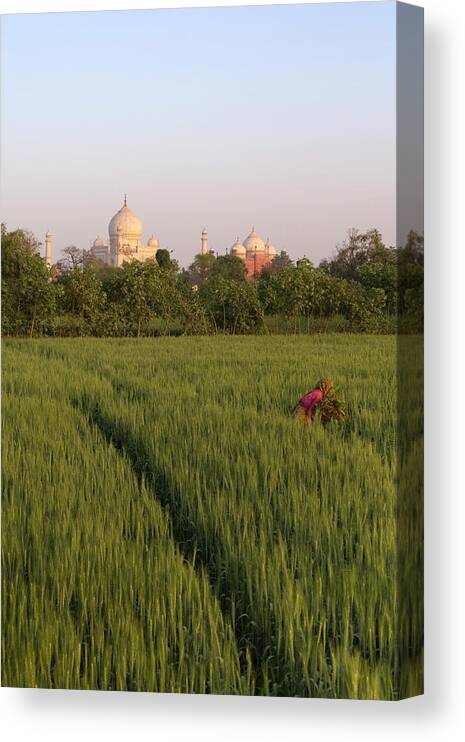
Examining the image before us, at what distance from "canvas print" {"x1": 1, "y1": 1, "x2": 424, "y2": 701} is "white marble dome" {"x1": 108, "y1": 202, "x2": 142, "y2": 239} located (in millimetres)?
18

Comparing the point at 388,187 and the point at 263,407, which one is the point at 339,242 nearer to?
the point at 388,187

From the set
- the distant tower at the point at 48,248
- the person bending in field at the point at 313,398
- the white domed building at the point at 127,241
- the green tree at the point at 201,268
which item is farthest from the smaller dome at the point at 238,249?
the distant tower at the point at 48,248

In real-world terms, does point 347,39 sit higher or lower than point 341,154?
higher

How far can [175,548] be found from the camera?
5.31m

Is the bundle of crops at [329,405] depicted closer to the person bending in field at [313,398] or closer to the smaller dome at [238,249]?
the person bending in field at [313,398]

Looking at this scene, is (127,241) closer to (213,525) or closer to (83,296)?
(83,296)

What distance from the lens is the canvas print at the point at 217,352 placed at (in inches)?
201

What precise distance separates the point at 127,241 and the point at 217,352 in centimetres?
62

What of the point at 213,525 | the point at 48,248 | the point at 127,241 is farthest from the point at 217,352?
the point at 48,248

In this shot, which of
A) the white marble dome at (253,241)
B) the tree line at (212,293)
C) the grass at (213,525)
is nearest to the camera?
the grass at (213,525)

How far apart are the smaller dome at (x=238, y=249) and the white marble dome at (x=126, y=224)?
44cm

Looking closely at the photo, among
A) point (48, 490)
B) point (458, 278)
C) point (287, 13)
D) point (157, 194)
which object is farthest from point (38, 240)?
point (458, 278)

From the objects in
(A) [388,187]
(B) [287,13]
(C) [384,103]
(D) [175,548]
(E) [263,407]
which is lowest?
(D) [175,548]

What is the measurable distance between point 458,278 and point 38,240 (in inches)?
72.4
